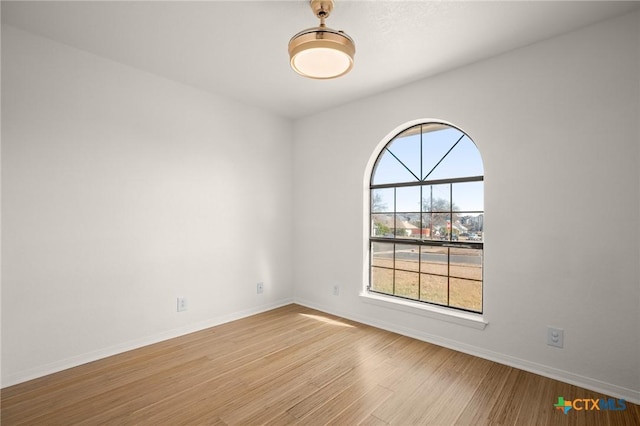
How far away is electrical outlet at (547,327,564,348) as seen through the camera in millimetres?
2377

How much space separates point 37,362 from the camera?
7.92 feet

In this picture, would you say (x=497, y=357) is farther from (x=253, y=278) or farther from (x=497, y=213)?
(x=253, y=278)

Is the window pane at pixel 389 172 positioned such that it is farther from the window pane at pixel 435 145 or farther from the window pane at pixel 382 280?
the window pane at pixel 382 280

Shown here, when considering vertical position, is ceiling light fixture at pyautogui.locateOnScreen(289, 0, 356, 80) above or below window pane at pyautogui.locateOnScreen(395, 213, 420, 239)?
above

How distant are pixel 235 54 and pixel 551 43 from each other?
8.51 feet

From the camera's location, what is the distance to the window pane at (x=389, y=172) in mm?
3502

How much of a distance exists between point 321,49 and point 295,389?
93.1 inches

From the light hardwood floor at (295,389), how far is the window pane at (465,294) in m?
0.48

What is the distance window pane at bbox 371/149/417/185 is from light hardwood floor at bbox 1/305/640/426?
1.75m

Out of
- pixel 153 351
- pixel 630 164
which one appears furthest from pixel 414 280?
pixel 153 351

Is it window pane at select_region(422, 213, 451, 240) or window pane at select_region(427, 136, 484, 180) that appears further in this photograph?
window pane at select_region(422, 213, 451, 240)

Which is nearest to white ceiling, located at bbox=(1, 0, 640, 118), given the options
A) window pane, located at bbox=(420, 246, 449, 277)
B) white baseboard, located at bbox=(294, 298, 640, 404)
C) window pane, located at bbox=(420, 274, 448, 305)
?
window pane, located at bbox=(420, 246, 449, 277)

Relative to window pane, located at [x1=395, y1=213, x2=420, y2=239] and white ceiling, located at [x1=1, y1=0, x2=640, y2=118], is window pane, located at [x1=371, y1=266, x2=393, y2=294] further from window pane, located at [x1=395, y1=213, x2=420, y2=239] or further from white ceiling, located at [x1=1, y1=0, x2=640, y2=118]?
white ceiling, located at [x1=1, y1=0, x2=640, y2=118]

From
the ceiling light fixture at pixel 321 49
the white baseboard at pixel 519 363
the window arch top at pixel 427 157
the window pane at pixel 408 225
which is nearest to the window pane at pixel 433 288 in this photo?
the white baseboard at pixel 519 363
